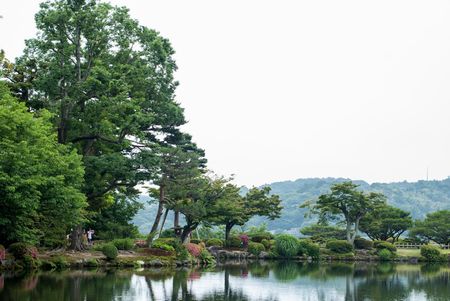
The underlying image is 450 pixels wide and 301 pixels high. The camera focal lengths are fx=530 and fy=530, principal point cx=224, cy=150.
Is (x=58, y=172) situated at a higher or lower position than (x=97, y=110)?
lower

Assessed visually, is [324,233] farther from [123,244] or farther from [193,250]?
[123,244]

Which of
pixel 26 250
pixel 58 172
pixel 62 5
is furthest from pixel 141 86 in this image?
pixel 26 250

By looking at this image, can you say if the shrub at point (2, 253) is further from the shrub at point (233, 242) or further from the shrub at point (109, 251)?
the shrub at point (233, 242)

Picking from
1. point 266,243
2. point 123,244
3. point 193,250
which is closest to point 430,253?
point 266,243

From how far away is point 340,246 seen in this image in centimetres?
4962

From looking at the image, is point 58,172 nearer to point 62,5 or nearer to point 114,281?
point 114,281

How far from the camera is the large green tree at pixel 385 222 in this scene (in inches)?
2142

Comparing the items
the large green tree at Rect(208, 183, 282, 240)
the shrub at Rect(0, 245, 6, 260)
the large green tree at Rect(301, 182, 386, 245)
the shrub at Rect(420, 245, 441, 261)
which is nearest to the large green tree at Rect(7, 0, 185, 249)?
the shrub at Rect(0, 245, 6, 260)

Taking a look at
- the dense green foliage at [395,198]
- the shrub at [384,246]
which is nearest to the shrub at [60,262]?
the shrub at [384,246]

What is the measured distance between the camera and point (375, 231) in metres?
55.8

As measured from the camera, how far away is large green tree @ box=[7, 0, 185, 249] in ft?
91.6

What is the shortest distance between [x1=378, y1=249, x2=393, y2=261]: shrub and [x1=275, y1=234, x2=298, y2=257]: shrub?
334 inches

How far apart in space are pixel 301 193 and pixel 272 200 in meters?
116

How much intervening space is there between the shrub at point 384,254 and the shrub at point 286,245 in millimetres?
8479
